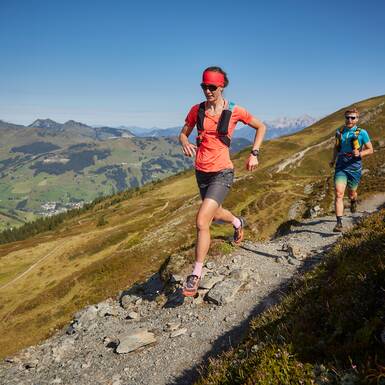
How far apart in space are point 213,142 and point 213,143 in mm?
28

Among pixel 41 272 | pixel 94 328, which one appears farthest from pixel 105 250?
pixel 94 328

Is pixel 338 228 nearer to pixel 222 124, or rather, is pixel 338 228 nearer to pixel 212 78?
pixel 222 124

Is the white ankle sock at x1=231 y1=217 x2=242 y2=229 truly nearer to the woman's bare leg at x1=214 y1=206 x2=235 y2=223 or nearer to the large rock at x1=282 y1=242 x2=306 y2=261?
the woman's bare leg at x1=214 y1=206 x2=235 y2=223

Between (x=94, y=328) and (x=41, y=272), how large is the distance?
85975 millimetres

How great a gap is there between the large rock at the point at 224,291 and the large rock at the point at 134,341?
2.23 meters

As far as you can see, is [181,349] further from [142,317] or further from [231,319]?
[142,317]

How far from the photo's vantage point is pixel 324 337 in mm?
5785

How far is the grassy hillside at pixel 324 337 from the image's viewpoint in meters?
4.90

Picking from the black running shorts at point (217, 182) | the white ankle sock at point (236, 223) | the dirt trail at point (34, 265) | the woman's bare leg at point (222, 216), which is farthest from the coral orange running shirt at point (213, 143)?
the dirt trail at point (34, 265)

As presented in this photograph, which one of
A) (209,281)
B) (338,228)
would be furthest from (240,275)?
(338,228)

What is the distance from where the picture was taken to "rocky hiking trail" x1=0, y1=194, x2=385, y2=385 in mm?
9391

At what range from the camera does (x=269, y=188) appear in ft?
250

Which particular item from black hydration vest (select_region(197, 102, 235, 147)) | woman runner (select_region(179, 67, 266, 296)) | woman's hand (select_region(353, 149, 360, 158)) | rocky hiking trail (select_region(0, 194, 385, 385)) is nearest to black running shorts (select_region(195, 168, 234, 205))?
woman runner (select_region(179, 67, 266, 296))

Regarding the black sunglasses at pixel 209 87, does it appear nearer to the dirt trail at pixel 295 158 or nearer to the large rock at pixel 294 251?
the large rock at pixel 294 251
